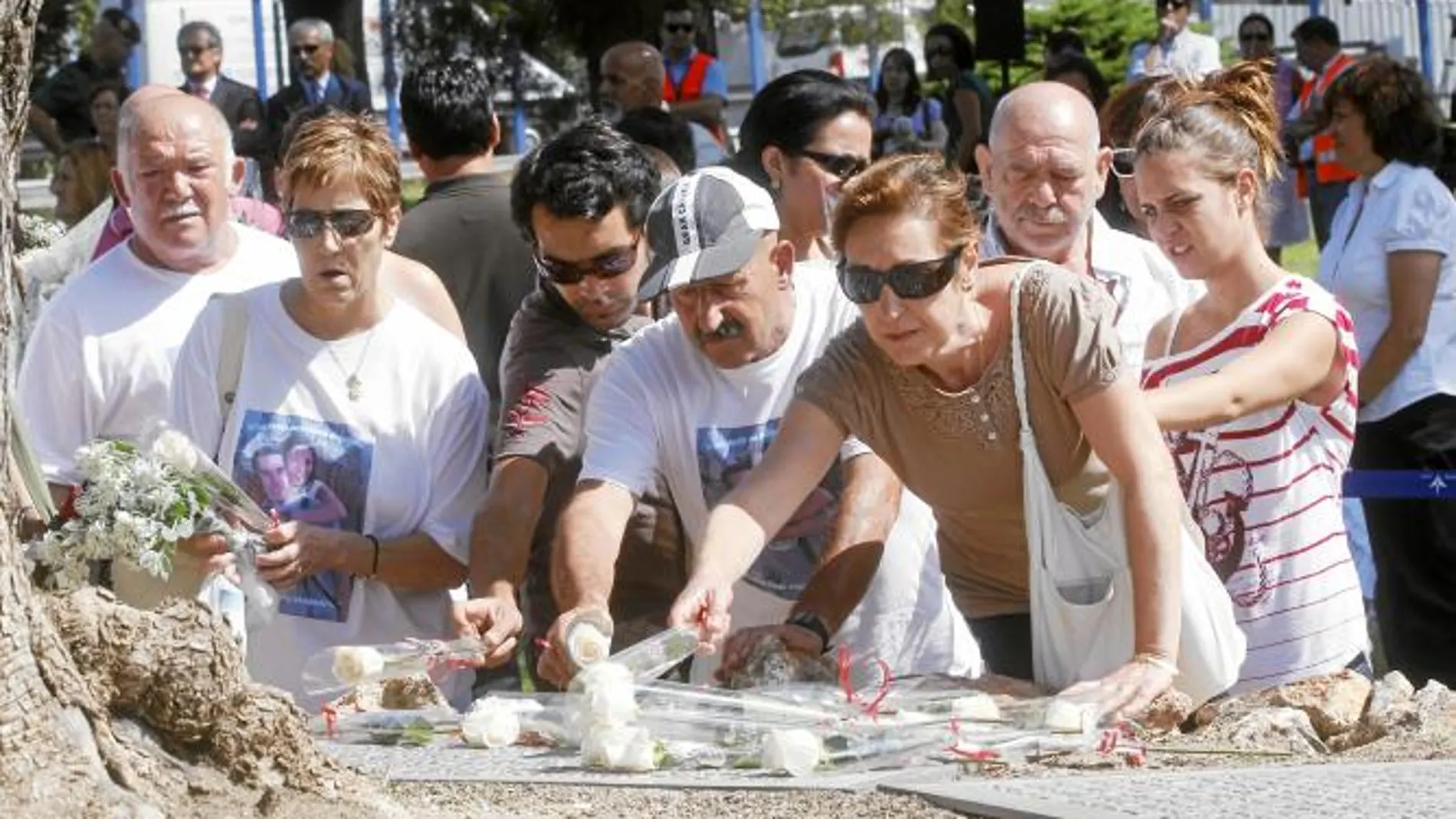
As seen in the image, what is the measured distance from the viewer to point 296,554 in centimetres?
597

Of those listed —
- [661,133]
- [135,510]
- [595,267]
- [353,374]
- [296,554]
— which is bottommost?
[296,554]

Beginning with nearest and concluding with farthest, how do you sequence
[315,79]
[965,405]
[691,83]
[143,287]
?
[965,405], [143,287], [315,79], [691,83]

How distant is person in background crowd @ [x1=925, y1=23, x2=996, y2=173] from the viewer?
1645 centimetres

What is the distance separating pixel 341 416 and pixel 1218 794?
8.00 feet

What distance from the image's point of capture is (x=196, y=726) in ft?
13.9

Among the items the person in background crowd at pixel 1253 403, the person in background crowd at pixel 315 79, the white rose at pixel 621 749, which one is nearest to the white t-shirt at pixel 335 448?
the white rose at pixel 621 749

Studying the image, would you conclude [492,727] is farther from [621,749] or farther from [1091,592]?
[1091,592]

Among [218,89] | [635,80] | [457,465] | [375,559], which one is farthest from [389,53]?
[375,559]

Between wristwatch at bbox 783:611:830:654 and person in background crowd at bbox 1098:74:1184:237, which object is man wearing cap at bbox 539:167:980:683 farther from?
person in background crowd at bbox 1098:74:1184:237

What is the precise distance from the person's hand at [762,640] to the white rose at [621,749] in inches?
21.5

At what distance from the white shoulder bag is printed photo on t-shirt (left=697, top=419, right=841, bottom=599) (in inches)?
26.9

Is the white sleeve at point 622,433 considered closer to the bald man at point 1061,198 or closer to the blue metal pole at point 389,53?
the bald man at point 1061,198

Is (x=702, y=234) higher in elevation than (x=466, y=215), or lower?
higher

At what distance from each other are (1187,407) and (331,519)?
1.91m
